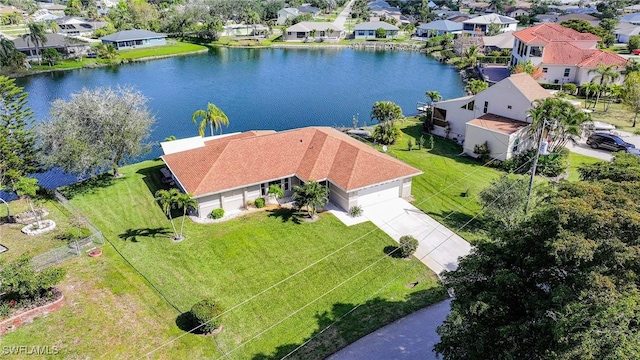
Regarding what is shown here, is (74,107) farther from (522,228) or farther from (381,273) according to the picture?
(522,228)

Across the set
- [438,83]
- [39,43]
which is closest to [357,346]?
[438,83]

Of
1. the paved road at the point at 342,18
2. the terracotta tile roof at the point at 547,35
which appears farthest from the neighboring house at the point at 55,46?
the terracotta tile roof at the point at 547,35

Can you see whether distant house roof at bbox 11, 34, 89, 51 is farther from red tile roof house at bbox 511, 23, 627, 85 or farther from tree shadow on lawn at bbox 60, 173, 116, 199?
red tile roof house at bbox 511, 23, 627, 85

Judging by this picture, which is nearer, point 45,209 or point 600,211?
point 600,211

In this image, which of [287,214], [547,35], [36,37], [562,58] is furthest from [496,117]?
[36,37]

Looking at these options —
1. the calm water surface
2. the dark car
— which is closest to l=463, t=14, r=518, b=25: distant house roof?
the calm water surface

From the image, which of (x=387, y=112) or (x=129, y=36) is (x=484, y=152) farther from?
(x=129, y=36)

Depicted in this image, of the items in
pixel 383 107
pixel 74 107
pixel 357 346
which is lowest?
pixel 357 346

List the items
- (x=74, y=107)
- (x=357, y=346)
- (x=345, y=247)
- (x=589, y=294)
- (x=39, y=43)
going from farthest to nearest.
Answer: (x=39, y=43), (x=74, y=107), (x=345, y=247), (x=357, y=346), (x=589, y=294)
